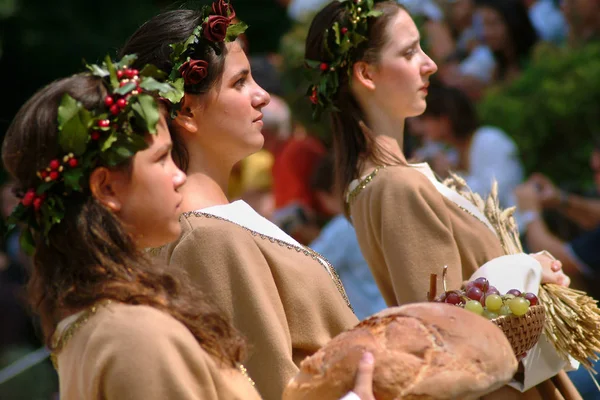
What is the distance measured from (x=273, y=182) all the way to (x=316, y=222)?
612mm

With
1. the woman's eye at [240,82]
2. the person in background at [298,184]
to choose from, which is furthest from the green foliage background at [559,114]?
the woman's eye at [240,82]

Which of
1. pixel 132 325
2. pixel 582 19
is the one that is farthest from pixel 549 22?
pixel 132 325

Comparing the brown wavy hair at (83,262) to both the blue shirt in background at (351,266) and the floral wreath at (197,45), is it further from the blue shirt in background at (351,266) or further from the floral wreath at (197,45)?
the blue shirt in background at (351,266)

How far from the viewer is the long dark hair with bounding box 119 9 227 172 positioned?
10.5ft

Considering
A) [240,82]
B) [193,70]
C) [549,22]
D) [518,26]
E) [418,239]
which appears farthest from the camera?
[518,26]

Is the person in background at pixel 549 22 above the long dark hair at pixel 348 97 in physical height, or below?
below

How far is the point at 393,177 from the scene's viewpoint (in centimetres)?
372

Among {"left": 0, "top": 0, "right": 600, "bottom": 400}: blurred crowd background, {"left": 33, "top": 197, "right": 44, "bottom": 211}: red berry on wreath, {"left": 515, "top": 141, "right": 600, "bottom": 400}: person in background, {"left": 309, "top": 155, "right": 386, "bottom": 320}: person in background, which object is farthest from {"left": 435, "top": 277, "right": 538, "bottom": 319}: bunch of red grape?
{"left": 309, "top": 155, "right": 386, "bottom": 320}: person in background

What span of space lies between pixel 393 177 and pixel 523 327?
76 centimetres

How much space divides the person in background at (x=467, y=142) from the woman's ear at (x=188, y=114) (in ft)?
10.8

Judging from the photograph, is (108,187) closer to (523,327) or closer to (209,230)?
(209,230)

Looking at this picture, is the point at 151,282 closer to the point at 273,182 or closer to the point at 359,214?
the point at 359,214

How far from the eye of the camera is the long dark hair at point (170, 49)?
3205mm

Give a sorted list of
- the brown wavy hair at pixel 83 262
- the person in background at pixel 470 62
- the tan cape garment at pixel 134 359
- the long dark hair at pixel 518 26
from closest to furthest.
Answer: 1. the tan cape garment at pixel 134 359
2. the brown wavy hair at pixel 83 262
3. the long dark hair at pixel 518 26
4. the person in background at pixel 470 62
